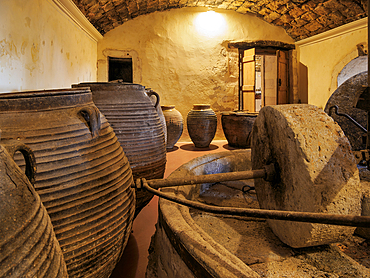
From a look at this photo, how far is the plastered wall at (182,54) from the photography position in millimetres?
7086

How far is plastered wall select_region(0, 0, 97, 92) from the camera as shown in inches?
114

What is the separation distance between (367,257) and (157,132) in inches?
64.8

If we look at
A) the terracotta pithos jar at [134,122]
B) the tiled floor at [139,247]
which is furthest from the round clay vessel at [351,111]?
the tiled floor at [139,247]

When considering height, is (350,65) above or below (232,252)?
above

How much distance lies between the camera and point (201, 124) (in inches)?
231

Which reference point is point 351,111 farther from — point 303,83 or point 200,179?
point 303,83

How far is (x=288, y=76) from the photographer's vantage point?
8227 millimetres

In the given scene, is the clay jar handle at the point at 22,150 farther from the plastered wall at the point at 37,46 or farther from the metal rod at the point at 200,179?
the plastered wall at the point at 37,46

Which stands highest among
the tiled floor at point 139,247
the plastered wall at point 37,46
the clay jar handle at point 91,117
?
the plastered wall at point 37,46

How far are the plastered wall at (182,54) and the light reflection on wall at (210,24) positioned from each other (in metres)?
0.10

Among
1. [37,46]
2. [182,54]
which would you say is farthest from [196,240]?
[182,54]

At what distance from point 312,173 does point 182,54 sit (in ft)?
21.3

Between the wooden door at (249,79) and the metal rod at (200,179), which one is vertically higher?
the wooden door at (249,79)

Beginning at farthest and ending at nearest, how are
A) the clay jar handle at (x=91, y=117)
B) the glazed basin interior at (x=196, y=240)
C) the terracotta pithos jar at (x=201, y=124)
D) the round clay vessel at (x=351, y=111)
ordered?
the terracotta pithos jar at (x=201, y=124)
the round clay vessel at (x=351, y=111)
the clay jar handle at (x=91, y=117)
the glazed basin interior at (x=196, y=240)
